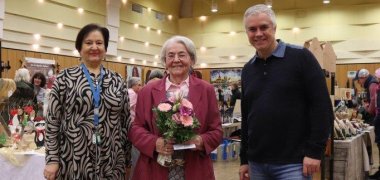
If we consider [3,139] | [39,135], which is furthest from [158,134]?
[3,139]

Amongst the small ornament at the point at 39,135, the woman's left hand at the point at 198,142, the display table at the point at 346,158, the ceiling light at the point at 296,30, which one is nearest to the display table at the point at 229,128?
the display table at the point at 346,158

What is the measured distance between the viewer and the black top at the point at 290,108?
7.05 feet

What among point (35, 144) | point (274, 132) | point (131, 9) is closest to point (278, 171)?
point (274, 132)

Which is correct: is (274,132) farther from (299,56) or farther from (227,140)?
(227,140)

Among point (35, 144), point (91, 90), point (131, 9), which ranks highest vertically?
point (131, 9)

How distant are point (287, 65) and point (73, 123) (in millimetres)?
1231

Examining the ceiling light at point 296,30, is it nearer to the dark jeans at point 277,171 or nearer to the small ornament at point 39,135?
the small ornament at point 39,135

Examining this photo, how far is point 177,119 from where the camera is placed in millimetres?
2242

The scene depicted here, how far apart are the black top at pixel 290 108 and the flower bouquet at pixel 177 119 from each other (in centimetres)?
36

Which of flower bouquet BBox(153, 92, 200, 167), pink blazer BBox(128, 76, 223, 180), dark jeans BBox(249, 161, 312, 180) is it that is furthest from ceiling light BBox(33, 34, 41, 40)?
dark jeans BBox(249, 161, 312, 180)

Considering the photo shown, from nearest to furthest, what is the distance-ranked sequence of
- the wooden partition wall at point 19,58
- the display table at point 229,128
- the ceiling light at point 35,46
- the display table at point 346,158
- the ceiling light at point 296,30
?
the display table at point 346,158 < the display table at point 229,128 < the wooden partition wall at point 19,58 < the ceiling light at point 35,46 < the ceiling light at point 296,30

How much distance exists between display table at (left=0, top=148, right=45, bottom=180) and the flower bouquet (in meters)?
1.53

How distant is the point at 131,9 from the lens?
1554cm

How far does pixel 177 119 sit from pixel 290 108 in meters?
0.60
